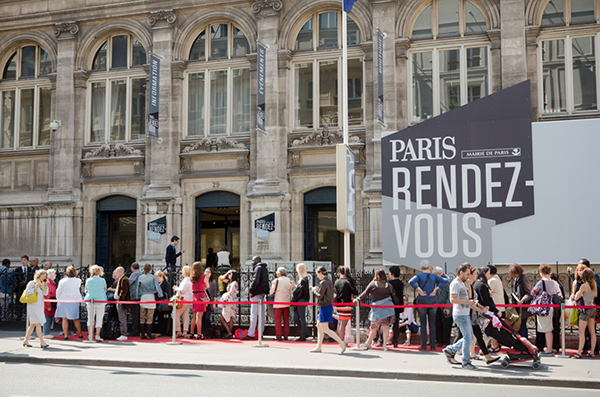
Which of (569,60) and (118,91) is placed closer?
(569,60)

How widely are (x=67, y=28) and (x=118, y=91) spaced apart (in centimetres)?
302

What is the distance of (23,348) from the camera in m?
15.0

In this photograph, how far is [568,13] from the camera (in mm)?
21609

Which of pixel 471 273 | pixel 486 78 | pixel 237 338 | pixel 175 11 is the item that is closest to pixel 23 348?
pixel 237 338

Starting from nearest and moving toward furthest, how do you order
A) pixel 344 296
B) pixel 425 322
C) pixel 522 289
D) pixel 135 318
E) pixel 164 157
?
pixel 522 289 < pixel 425 322 < pixel 344 296 < pixel 135 318 < pixel 164 157

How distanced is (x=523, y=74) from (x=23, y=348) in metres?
15.9

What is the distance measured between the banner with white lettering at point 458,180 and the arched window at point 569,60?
139 cm

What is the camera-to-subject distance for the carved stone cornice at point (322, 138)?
22922mm

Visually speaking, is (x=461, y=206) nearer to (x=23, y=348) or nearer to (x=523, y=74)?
(x=523, y=74)

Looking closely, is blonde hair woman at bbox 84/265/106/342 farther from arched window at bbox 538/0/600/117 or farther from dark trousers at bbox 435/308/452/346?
arched window at bbox 538/0/600/117

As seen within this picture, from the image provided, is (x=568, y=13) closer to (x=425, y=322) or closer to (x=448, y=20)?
(x=448, y=20)

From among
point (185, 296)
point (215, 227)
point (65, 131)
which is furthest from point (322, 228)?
point (65, 131)

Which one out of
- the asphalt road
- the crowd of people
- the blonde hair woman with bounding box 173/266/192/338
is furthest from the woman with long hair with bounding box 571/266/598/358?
→ the blonde hair woman with bounding box 173/266/192/338

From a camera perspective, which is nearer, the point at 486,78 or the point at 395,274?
the point at 395,274
